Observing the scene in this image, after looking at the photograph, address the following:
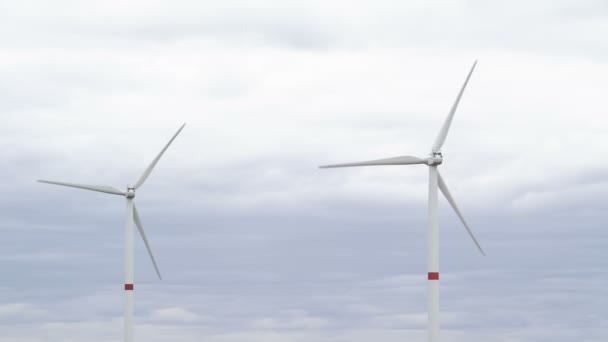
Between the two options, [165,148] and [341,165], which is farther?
[165,148]

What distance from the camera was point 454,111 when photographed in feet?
343

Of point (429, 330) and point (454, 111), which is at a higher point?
point (454, 111)

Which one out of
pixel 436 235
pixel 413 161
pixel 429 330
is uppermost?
pixel 413 161

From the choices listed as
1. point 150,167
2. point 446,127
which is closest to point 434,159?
point 446,127

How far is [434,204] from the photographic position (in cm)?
10056

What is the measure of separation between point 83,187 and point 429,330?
4467cm

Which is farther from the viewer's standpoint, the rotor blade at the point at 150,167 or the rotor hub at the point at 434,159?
the rotor blade at the point at 150,167

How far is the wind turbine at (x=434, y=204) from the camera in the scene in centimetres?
9838

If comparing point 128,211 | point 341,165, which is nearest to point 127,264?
point 128,211

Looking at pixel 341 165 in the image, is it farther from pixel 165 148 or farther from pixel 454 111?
pixel 165 148

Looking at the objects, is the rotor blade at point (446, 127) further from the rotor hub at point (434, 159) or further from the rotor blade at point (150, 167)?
the rotor blade at point (150, 167)

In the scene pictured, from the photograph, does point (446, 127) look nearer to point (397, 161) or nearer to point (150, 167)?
point (397, 161)

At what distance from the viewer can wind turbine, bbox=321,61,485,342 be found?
9838 cm

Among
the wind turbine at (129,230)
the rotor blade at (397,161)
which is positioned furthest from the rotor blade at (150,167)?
the rotor blade at (397,161)
